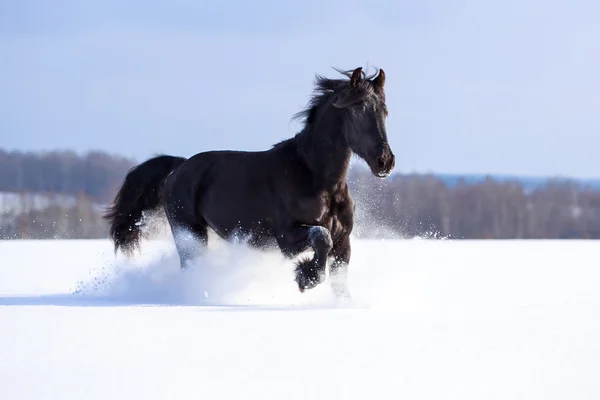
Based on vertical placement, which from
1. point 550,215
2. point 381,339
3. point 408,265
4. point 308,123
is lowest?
point 550,215

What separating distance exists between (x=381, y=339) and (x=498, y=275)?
5597 mm

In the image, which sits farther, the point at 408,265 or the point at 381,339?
the point at 408,265

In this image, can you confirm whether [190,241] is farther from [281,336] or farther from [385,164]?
[281,336]

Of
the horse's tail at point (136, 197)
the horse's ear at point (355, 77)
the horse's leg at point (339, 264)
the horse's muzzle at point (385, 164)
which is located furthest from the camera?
the horse's tail at point (136, 197)

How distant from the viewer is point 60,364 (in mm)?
4312

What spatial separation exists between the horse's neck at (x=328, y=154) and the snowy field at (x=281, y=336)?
2.90 feet

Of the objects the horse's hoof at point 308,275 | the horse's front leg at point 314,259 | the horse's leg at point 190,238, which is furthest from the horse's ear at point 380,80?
the horse's leg at point 190,238

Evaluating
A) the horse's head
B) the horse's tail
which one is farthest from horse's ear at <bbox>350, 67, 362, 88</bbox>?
the horse's tail

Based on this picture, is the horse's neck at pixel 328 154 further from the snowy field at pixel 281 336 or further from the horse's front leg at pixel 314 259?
the snowy field at pixel 281 336

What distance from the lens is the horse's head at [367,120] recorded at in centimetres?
673

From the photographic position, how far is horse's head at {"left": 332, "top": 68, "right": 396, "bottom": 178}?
6730 mm

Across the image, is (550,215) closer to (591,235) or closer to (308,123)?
(591,235)

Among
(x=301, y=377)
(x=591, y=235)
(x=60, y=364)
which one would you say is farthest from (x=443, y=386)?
(x=591, y=235)

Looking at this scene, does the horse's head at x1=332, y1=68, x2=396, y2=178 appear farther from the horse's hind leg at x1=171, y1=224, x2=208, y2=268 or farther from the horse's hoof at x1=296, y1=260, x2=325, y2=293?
the horse's hind leg at x1=171, y1=224, x2=208, y2=268
